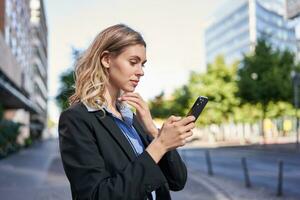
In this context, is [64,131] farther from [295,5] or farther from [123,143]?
[295,5]

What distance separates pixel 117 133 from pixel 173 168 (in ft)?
0.92

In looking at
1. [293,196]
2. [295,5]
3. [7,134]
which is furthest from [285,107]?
[293,196]

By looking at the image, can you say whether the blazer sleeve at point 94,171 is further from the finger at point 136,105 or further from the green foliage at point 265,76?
the green foliage at point 265,76

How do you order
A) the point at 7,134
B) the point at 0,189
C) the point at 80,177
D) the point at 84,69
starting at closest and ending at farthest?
the point at 80,177
the point at 84,69
the point at 0,189
the point at 7,134

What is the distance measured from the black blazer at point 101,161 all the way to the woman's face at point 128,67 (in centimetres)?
15

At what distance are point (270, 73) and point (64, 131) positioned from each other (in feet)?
125

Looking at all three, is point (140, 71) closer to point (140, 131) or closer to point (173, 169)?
point (140, 131)

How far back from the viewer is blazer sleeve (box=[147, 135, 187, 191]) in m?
2.14

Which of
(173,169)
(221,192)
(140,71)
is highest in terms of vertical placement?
(140,71)

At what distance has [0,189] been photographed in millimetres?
13391

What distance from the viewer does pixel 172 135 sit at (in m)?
Result: 1.89

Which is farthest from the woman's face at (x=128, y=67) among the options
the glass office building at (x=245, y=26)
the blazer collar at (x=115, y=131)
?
the glass office building at (x=245, y=26)

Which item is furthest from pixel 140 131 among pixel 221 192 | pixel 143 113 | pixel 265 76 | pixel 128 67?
pixel 265 76

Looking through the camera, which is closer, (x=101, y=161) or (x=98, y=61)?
(x=101, y=161)
